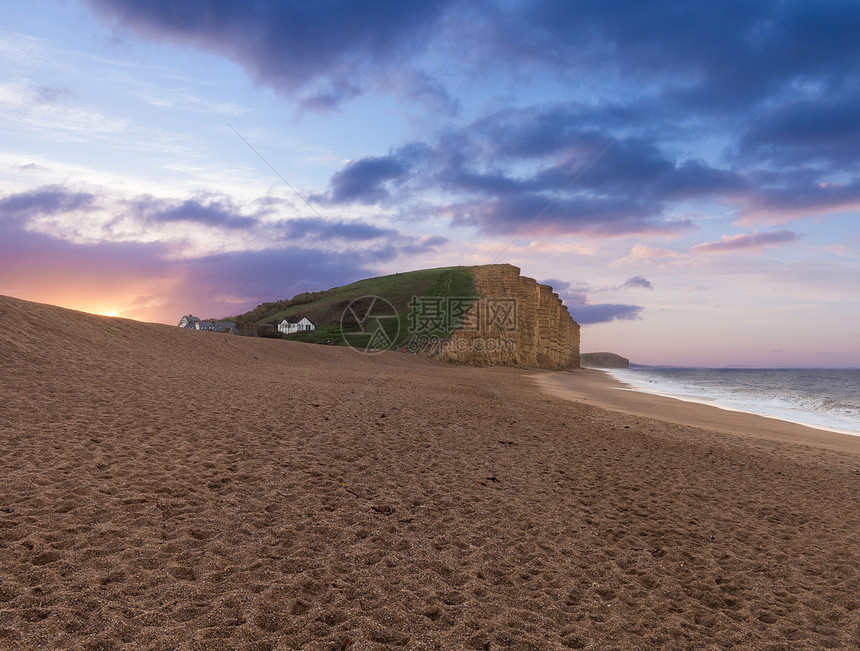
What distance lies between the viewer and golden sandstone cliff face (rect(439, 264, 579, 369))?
59906 millimetres

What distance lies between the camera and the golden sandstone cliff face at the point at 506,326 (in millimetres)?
59906

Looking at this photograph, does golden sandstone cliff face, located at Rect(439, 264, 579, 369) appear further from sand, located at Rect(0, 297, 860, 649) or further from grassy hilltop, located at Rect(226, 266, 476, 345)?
sand, located at Rect(0, 297, 860, 649)

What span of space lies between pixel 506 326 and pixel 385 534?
58765 millimetres

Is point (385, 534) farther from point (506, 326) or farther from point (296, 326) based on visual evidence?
point (296, 326)

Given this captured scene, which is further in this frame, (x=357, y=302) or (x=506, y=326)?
(x=357, y=302)

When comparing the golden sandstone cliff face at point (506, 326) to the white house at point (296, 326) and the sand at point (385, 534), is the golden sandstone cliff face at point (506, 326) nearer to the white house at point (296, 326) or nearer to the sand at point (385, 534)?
the white house at point (296, 326)

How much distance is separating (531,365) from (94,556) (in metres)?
65.8

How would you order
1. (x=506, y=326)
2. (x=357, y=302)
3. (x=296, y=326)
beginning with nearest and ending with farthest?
1. (x=506, y=326)
2. (x=296, y=326)
3. (x=357, y=302)

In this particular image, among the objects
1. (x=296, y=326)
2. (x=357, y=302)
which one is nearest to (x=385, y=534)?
(x=296, y=326)

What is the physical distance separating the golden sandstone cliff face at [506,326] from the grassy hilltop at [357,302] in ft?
17.7

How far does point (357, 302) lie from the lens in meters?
98.2

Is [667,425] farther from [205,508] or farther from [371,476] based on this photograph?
[205,508]

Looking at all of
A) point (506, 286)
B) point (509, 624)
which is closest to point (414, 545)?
point (509, 624)

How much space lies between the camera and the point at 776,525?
7531 millimetres
